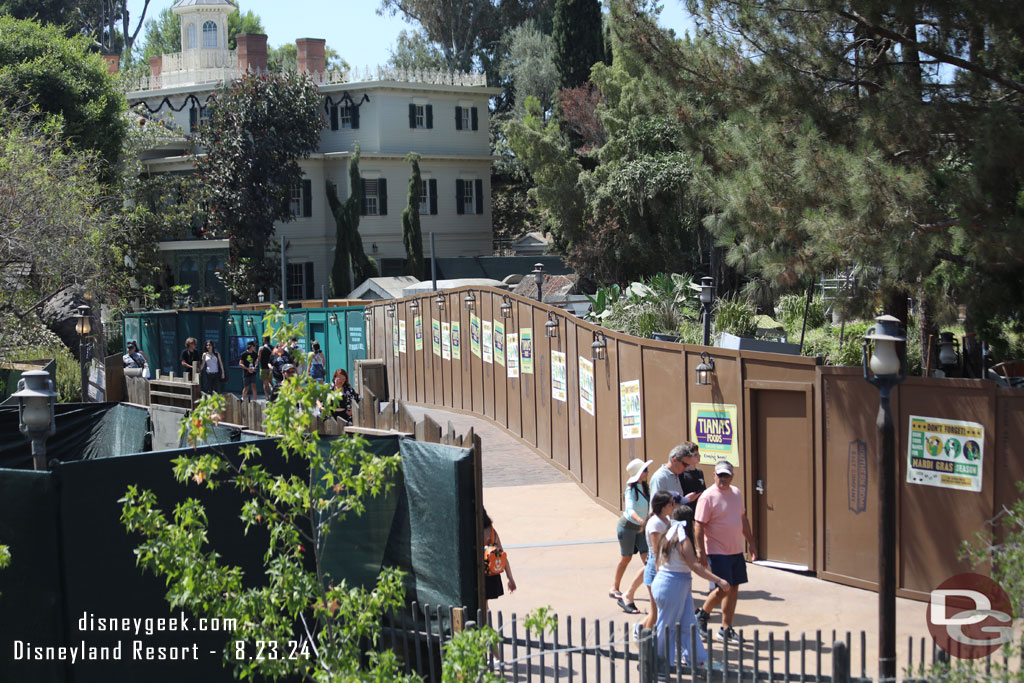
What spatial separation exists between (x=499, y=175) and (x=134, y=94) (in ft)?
60.6

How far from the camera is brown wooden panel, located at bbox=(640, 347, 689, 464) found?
13141 mm

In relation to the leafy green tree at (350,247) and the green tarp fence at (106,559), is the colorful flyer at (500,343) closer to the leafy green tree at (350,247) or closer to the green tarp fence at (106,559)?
the green tarp fence at (106,559)

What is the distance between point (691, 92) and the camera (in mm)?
13945

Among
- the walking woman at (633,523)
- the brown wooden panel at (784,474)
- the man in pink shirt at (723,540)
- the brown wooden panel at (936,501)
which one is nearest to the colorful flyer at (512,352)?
the brown wooden panel at (784,474)

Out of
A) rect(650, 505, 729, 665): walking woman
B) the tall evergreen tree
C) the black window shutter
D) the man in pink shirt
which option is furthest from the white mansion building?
rect(650, 505, 729, 665): walking woman

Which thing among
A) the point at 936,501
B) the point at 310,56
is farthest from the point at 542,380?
the point at 310,56

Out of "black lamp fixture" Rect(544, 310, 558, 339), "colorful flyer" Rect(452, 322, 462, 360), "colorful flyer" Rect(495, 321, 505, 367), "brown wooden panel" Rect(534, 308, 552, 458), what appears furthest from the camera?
"colorful flyer" Rect(452, 322, 462, 360)

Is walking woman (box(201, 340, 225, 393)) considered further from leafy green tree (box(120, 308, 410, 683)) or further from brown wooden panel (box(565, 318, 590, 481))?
leafy green tree (box(120, 308, 410, 683))

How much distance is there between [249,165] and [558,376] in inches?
1224

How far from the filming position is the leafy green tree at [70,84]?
39.3m

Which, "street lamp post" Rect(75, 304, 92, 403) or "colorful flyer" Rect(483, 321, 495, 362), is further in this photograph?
"colorful flyer" Rect(483, 321, 495, 362)

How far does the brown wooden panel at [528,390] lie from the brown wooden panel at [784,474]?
7412 mm

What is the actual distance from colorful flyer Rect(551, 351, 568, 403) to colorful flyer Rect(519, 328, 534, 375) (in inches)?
47.3

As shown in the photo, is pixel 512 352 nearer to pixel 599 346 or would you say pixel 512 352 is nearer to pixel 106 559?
pixel 599 346
